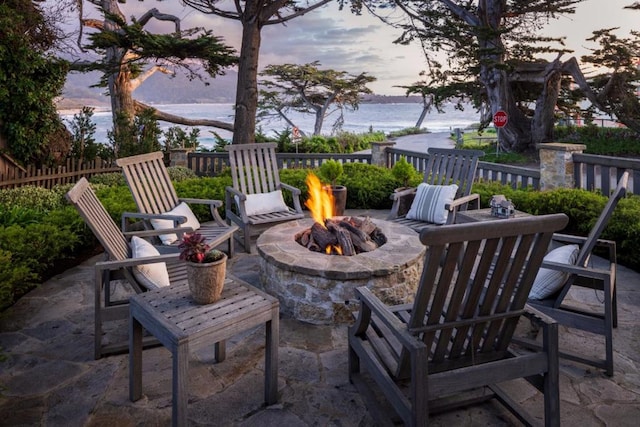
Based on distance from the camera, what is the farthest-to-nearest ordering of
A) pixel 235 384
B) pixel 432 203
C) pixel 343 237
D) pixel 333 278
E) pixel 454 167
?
1. pixel 454 167
2. pixel 432 203
3. pixel 343 237
4. pixel 333 278
5. pixel 235 384

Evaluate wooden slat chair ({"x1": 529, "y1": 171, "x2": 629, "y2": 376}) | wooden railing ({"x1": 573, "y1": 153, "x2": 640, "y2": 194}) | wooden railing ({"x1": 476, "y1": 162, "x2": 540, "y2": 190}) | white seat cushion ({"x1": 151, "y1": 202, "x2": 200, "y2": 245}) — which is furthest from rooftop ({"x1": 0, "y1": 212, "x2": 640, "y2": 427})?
wooden railing ({"x1": 476, "y1": 162, "x2": 540, "y2": 190})

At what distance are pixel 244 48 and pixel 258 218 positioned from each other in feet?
21.9

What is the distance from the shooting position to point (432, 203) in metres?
4.96

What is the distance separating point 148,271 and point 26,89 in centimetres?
684

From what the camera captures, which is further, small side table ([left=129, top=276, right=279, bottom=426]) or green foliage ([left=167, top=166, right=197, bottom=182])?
green foliage ([left=167, top=166, right=197, bottom=182])

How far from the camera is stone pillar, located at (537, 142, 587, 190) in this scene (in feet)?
21.8

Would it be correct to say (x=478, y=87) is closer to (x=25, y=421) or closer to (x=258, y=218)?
(x=258, y=218)

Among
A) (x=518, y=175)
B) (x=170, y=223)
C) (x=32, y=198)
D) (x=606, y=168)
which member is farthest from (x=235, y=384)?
(x=518, y=175)

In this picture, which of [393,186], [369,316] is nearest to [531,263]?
[369,316]

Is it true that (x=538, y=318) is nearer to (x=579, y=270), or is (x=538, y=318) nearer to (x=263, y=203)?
(x=579, y=270)

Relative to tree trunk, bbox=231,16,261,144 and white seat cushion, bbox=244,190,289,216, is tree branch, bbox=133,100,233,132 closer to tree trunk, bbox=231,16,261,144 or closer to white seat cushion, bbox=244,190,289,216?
tree trunk, bbox=231,16,261,144

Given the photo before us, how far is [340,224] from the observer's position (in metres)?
4.24

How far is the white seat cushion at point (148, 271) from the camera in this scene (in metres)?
2.98

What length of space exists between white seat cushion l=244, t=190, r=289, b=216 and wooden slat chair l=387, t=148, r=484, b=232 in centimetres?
140
